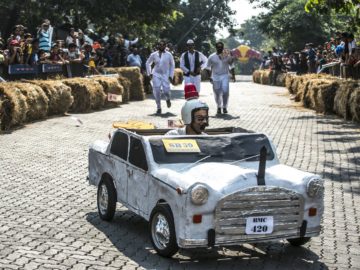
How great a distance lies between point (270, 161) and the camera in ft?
26.8

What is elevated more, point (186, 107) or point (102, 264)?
point (186, 107)

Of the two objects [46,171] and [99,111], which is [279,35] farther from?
[46,171]

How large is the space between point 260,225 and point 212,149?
132 cm

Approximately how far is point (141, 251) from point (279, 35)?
53371 millimetres

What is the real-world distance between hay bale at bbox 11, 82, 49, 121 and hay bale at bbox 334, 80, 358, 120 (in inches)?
334

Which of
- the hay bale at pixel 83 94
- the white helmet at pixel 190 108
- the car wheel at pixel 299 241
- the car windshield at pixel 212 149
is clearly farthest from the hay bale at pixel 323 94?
the car wheel at pixel 299 241

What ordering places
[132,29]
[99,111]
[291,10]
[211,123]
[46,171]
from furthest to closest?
[291,10] < [132,29] < [99,111] < [211,123] < [46,171]

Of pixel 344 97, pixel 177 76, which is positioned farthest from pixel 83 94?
pixel 177 76

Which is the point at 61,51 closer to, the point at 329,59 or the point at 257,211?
the point at 329,59

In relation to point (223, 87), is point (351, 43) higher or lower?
higher

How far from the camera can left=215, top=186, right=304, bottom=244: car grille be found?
691 cm

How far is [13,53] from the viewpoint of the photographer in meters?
21.2

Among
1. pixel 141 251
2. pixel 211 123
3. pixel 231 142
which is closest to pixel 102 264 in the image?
pixel 141 251

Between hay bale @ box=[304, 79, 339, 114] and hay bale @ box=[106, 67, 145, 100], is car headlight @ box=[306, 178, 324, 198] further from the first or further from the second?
hay bale @ box=[106, 67, 145, 100]
